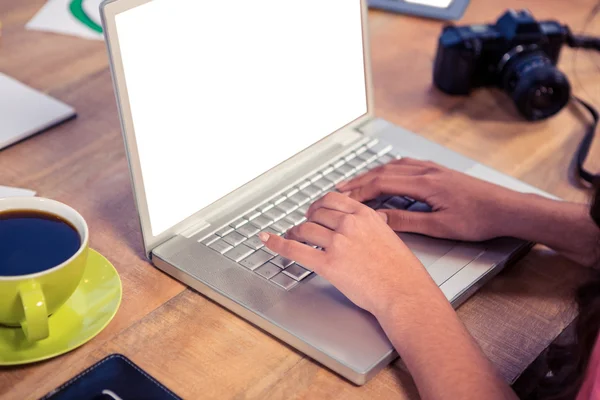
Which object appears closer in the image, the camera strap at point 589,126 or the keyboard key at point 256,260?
the keyboard key at point 256,260

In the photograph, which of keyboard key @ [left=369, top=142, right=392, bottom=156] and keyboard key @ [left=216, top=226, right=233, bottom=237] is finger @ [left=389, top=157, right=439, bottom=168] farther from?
keyboard key @ [left=216, top=226, right=233, bottom=237]

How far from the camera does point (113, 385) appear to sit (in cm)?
64

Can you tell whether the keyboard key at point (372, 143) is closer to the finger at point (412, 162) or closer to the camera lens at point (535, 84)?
the finger at point (412, 162)

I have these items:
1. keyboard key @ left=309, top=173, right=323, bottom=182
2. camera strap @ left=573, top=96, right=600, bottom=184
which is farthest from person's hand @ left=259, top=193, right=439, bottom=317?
camera strap @ left=573, top=96, right=600, bottom=184

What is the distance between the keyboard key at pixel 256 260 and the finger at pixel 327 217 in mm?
63

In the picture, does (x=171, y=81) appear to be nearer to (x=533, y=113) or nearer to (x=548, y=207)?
(x=548, y=207)

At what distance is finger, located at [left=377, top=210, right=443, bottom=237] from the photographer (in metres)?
0.81

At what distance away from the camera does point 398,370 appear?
26.8 inches

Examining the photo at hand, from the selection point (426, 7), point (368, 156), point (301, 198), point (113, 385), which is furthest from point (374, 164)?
point (426, 7)

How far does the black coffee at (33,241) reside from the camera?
65cm

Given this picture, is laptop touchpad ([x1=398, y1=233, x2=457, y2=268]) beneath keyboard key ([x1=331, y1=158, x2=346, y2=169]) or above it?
beneath

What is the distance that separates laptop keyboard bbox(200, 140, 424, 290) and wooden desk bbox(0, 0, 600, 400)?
0.06 metres

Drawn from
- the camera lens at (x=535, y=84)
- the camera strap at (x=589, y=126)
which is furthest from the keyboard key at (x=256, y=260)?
the camera lens at (x=535, y=84)

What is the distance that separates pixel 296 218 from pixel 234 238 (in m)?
0.08
